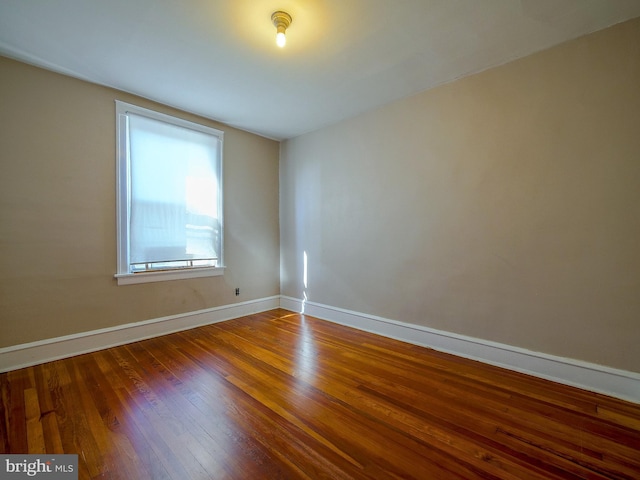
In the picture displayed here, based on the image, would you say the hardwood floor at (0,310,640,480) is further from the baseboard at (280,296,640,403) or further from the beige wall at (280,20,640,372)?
the beige wall at (280,20,640,372)

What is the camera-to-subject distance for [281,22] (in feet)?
6.10

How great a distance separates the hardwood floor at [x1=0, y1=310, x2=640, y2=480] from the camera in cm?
135

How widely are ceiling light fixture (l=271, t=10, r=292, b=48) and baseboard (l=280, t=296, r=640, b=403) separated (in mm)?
2834

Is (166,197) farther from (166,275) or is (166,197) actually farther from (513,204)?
(513,204)

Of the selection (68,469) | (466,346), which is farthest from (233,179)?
(466,346)

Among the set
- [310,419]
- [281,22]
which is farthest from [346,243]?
[281,22]

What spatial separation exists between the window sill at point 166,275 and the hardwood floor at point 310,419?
2.41 ft

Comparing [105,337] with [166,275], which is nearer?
[105,337]

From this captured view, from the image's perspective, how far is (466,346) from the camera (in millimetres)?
2566

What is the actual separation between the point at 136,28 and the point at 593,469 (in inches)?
149

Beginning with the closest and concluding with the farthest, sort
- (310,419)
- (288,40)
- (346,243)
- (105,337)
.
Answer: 1. (310,419)
2. (288,40)
3. (105,337)
4. (346,243)

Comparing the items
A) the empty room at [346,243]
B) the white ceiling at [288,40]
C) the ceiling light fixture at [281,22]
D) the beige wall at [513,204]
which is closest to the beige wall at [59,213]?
the empty room at [346,243]

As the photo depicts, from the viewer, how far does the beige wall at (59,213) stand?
90.0 inches

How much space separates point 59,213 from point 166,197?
3.04ft
